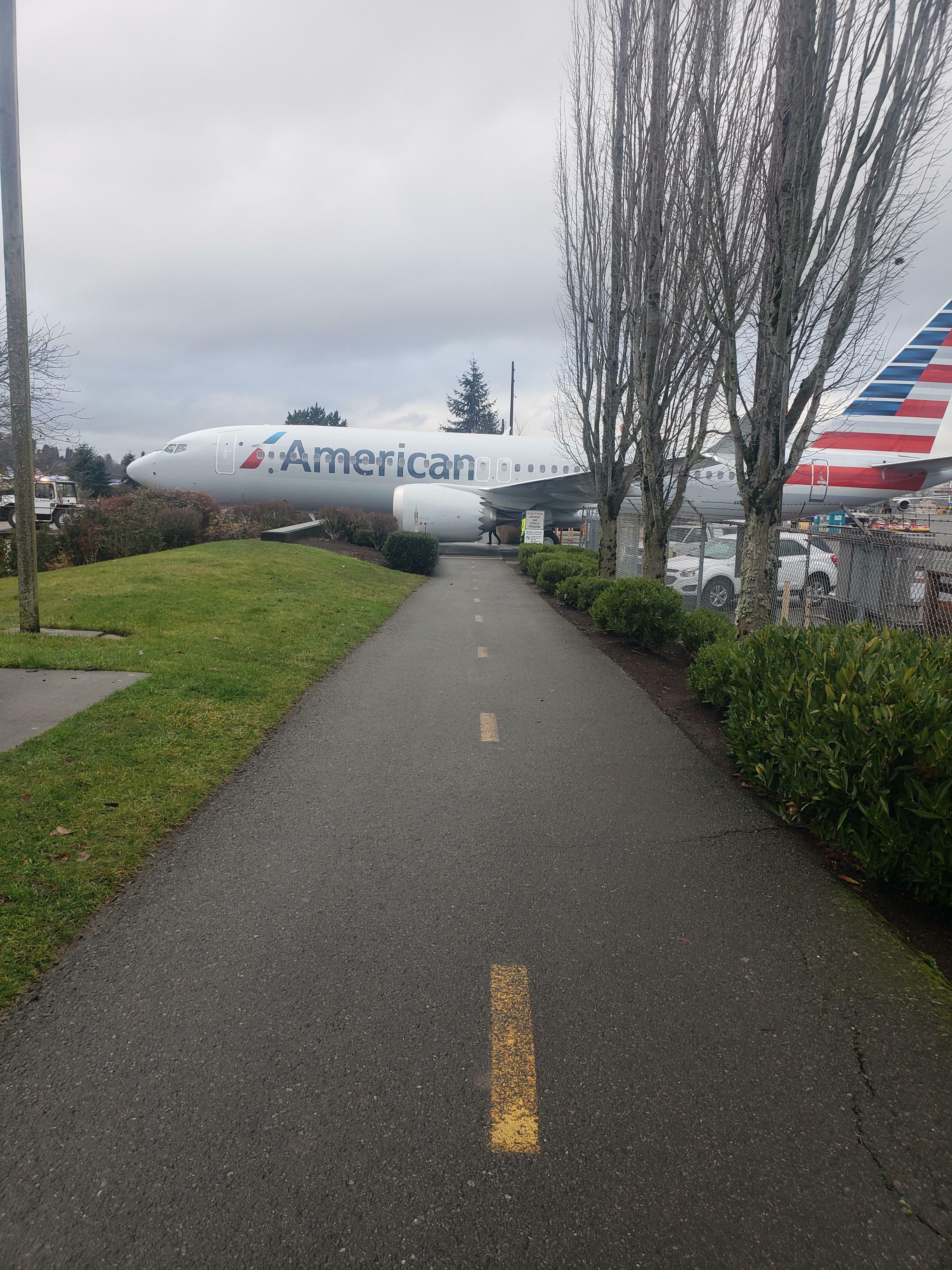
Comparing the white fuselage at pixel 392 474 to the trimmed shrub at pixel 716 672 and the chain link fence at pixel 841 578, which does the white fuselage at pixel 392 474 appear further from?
the trimmed shrub at pixel 716 672

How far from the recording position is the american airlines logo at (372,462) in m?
29.2

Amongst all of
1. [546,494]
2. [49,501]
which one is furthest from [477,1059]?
[49,501]

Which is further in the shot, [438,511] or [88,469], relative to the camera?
[88,469]

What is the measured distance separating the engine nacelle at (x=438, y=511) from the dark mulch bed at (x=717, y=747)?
12598 millimetres

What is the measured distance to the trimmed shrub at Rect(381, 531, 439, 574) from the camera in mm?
21297

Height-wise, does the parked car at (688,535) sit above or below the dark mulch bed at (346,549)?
above

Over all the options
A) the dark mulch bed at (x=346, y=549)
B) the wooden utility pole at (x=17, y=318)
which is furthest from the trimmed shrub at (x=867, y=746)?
the dark mulch bed at (x=346, y=549)

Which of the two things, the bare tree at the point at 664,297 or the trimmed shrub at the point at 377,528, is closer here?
the bare tree at the point at 664,297

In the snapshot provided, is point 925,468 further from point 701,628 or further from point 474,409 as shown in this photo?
point 474,409

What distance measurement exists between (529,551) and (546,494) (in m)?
6.83

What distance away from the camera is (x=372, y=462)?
29.9 meters

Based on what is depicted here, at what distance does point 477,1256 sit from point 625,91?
15.0m

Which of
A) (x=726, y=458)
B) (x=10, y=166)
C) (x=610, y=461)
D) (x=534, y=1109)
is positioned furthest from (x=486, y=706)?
(x=726, y=458)

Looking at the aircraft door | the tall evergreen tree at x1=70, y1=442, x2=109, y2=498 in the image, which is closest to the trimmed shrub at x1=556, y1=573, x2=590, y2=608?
the aircraft door
